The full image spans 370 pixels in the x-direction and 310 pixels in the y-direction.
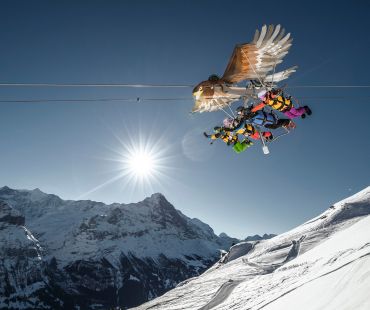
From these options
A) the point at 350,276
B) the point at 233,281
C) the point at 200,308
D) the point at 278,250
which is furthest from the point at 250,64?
the point at 278,250

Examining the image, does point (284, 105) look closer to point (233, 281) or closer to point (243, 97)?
point (243, 97)

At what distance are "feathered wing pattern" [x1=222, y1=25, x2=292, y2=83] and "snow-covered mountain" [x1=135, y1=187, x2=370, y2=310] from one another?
722cm

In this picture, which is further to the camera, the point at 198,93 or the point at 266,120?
the point at 266,120

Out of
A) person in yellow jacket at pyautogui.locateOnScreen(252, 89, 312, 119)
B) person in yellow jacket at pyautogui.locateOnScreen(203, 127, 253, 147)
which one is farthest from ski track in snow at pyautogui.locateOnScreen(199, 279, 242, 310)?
person in yellow jacket at pyautogui.locateOnScreen(252, 89, 312, 119)

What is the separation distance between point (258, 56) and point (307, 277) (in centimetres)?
809

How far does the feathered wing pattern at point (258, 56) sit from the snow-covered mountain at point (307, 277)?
722 cm

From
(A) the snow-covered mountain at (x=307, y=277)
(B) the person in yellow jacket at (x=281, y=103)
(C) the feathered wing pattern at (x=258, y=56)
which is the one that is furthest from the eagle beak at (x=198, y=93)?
(A) the snow-covered mountain at (x=307, y=277)

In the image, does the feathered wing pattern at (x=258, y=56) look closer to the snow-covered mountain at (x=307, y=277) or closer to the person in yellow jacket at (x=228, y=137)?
the person in yellow jacket at (x=228, y=137)

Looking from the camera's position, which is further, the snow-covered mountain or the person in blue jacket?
the person in blue jacket

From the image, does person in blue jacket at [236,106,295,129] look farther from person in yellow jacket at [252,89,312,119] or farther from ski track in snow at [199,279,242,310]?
ski track in snow at [199,279,242,310]

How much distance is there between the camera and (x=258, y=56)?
12.7 meters

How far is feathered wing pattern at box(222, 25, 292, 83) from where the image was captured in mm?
11727

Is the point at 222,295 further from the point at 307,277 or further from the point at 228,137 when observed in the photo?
the point at 228,137

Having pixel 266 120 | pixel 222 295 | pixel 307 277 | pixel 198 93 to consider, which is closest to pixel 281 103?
pixel 266 120
